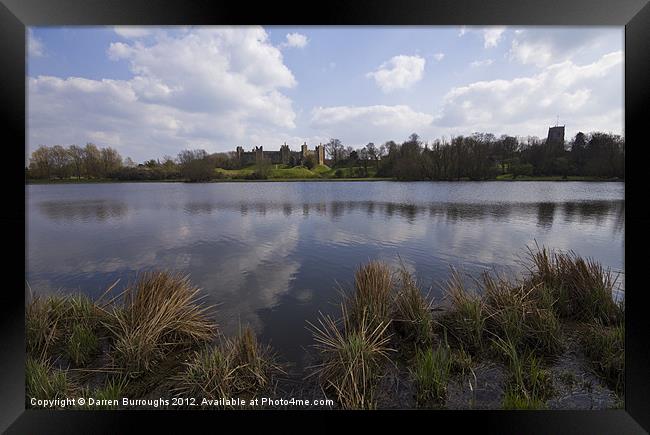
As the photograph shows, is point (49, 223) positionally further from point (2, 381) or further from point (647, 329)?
point (647, 329)

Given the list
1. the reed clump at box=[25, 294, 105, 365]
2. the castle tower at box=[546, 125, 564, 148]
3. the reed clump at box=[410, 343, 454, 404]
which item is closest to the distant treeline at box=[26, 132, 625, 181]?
the castle tower at box=[546, 125, 564, 148]

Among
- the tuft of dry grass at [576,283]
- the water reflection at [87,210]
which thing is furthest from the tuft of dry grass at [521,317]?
the water reflection at [87,210]

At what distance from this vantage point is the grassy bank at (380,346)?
75.4 inches

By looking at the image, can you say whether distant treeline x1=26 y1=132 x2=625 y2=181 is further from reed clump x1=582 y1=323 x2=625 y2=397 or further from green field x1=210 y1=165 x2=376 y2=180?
reed clump x1=582 y1=323 x2=625 y2=397

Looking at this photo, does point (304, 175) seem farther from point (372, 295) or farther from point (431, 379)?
point (431, 379)

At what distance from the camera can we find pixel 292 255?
476 centimetres

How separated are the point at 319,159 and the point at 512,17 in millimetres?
3991

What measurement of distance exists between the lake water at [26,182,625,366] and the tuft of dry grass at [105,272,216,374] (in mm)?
325

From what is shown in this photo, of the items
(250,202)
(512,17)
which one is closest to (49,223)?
(250,202)

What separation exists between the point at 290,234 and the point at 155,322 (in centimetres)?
367

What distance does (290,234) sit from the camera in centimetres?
576

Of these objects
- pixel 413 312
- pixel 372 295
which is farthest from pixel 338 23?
pixel 413 312

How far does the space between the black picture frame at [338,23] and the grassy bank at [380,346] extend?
0.18m

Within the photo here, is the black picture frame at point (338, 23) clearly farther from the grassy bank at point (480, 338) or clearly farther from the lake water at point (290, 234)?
the lake water at point (290, 234)
